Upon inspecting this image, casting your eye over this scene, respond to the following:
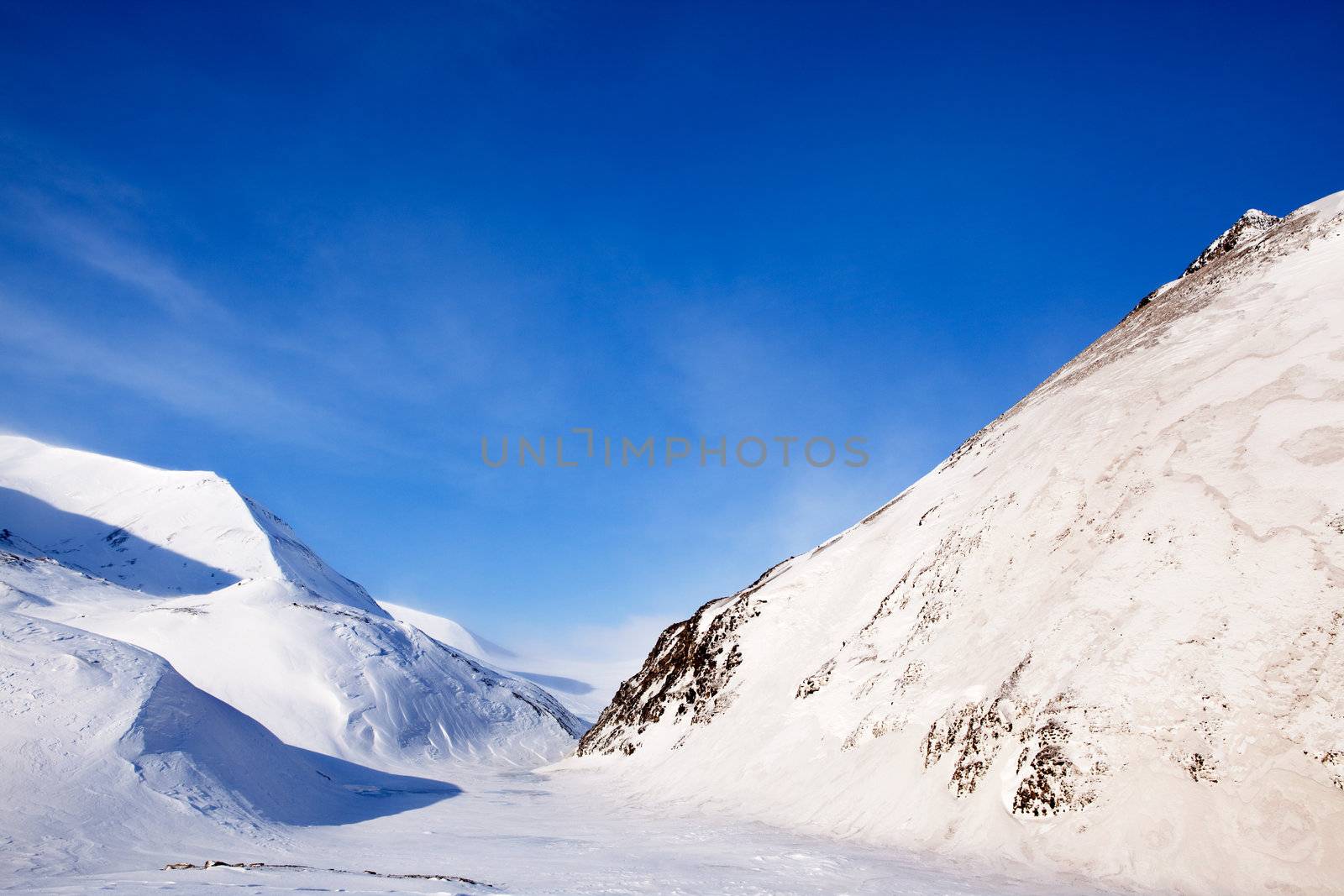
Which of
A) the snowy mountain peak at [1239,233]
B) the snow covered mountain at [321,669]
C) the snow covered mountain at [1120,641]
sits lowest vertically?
the snow covered mountain at [321,669]

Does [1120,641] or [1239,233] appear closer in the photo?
[1120,641]

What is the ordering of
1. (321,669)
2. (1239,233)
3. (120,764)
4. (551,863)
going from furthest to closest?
1. (321,669)
2. (1239,233)
3. (120,764)
4. (551,863)

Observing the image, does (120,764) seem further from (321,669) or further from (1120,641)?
(321,669)

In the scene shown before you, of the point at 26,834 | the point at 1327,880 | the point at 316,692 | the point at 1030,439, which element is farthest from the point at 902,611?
the point at 316,692

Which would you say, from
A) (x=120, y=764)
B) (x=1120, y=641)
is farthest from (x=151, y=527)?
(x=1120, y=641)

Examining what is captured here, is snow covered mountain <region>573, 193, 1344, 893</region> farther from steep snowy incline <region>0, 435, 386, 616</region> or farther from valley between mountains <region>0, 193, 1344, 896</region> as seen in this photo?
steep snowy incline <region>0, 435, 386, 616</region>

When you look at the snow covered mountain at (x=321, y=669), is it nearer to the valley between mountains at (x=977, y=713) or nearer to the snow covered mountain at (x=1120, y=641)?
the valley between mountains at (x=977, y=713)

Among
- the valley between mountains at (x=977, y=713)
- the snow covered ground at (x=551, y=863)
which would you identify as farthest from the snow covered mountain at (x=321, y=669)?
the snow covered ground at (x=551, y=863)

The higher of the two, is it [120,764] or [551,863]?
[551,863]
